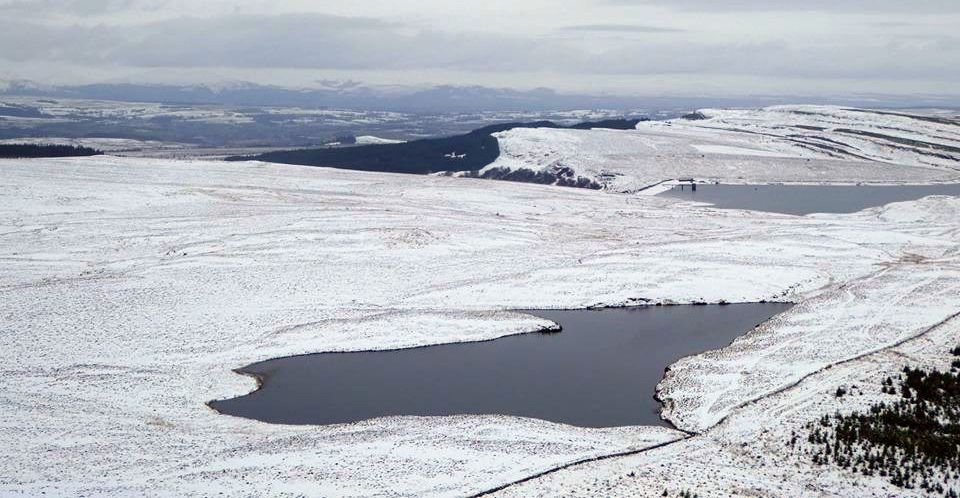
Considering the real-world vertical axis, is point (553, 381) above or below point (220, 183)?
below

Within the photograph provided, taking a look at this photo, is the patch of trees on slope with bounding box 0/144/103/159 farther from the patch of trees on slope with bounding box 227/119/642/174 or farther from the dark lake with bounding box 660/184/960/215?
the dark lake with bounding box 660/184/960/215

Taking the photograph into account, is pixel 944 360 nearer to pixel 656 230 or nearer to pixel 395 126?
pixel 656 230

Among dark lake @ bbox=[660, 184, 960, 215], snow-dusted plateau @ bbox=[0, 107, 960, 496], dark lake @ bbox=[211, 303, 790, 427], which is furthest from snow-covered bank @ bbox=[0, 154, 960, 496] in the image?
dark lake @ bbox=[660, 184, 960, 215]

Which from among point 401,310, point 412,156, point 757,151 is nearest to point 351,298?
point 401,310

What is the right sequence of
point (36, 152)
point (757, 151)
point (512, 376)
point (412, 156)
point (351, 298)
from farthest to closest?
point (757, 151)
point (412, 156)
point (36, 152)
point (351, 298)
point (512, 376)

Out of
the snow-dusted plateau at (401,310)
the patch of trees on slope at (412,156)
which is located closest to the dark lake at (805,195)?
the snow-dusted plateau at (401,310)

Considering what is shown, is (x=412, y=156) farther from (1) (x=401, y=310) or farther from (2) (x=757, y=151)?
(1) (x=401, y=310)

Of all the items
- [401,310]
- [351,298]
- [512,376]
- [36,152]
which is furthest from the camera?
[36,152]

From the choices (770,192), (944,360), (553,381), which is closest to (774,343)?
(944,360)
